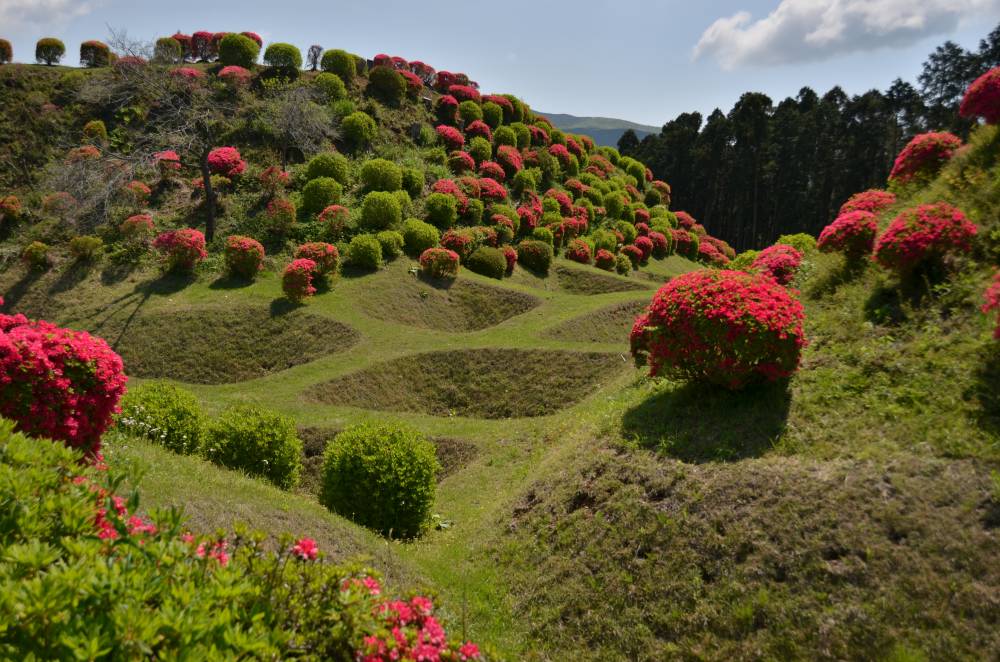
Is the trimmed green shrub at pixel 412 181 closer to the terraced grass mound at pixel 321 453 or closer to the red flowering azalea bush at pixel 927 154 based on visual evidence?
the terraced grass mound at pixel 321 453

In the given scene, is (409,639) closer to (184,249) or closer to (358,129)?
(184,249)

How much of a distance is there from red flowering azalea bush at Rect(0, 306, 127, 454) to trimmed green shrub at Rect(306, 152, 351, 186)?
2237 centimetres

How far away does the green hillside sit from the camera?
627cm

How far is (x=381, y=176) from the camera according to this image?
93.6 feet

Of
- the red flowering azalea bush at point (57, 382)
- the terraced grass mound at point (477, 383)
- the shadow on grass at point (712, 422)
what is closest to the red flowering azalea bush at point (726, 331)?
the shadow on grass at point (712, 422)

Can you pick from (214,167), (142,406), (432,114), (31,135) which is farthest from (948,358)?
(31,135)

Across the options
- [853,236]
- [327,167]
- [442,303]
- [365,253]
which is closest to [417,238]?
[365,253]

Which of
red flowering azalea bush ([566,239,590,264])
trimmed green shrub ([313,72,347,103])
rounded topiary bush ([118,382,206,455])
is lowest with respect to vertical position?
rounded topiary bush ([118,382,206,455])

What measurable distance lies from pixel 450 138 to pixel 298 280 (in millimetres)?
18692

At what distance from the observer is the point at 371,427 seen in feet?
34.0

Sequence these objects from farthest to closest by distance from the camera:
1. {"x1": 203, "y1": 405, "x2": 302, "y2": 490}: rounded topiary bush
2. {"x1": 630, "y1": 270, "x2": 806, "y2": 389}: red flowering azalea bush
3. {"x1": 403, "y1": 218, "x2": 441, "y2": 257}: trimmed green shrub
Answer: {"x1": 403, "y1": 218, "x2": 441, "y2": 257}: trimmed green shrub < {"x1": 203, "y1": 405, "x2": 302, "y2": 490}: rounded topiary bush < {"x1": 630, "y1": 270, "x2": 806, "y2": 389}: red flowering azalea bush

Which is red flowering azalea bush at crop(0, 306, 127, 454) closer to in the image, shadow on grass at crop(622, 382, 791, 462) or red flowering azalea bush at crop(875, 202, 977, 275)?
shadow on grass at crop(622, 382, 791, 462)

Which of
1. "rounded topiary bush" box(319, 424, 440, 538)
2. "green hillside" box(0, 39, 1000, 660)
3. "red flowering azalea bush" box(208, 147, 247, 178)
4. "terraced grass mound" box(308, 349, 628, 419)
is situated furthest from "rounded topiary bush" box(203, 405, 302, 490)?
"red flowering azalea bush" box(208, 147, 247, 178)

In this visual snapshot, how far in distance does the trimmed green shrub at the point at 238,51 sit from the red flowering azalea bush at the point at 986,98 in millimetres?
36565
